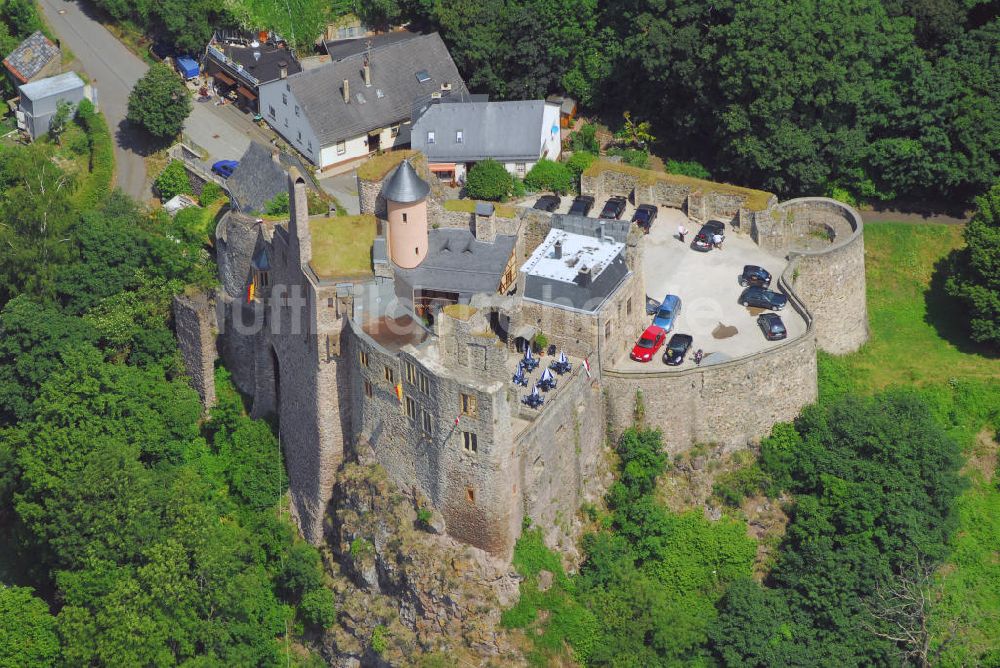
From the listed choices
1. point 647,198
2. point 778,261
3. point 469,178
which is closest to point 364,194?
point 469,178

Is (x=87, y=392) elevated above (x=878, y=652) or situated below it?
above

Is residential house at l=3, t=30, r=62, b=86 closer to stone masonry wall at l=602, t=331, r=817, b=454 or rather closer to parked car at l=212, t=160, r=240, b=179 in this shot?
parked car at l=212, t=160, r=240, b=179

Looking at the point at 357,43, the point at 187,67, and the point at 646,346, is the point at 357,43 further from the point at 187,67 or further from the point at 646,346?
the point at 646,346


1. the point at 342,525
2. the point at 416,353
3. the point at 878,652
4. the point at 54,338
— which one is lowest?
the point at 878,652

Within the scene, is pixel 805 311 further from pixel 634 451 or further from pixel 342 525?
pixel 342 525

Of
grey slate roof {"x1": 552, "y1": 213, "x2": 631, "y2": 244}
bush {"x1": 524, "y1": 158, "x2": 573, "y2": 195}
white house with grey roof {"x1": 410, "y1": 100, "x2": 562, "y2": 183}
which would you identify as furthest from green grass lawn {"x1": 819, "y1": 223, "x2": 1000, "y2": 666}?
white house with grey roof {"x1": 410, "y1": 100, "x2": 562, "y2": 183}

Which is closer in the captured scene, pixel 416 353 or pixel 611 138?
pixel 416 353

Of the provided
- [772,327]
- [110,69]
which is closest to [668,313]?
[772,327]
